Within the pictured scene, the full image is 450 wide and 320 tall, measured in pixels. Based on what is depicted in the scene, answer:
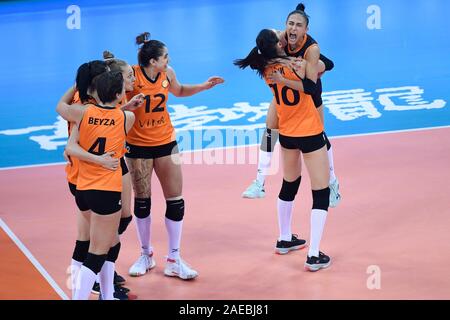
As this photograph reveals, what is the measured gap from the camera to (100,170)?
22.2 ft

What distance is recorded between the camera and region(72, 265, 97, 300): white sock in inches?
269

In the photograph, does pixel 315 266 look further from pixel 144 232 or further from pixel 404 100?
pixel 404 100

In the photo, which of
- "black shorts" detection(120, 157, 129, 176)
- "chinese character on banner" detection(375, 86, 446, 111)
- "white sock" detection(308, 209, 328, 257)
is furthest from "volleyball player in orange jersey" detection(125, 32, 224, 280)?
"chinese character on banner" detection(375, 86, 446, 111)

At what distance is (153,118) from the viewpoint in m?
7.77

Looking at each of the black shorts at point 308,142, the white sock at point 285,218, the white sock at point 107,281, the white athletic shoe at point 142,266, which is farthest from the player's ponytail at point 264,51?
the white sock at point 107,281

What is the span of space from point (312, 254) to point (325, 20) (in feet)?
37.4

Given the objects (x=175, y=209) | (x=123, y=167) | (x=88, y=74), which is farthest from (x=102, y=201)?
(x=175, y=209)

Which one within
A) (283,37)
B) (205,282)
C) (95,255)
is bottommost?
(205,282)

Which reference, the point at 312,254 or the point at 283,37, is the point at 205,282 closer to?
the point at 312,254

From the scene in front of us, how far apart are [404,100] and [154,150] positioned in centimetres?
626

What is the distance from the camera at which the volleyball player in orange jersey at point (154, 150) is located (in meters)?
7.68

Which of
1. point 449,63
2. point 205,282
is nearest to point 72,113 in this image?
point 205,282

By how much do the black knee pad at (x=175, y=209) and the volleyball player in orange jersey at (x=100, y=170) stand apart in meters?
1.17

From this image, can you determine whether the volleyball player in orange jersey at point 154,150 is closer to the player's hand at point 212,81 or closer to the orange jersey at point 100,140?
the player's hand at point 212,81
